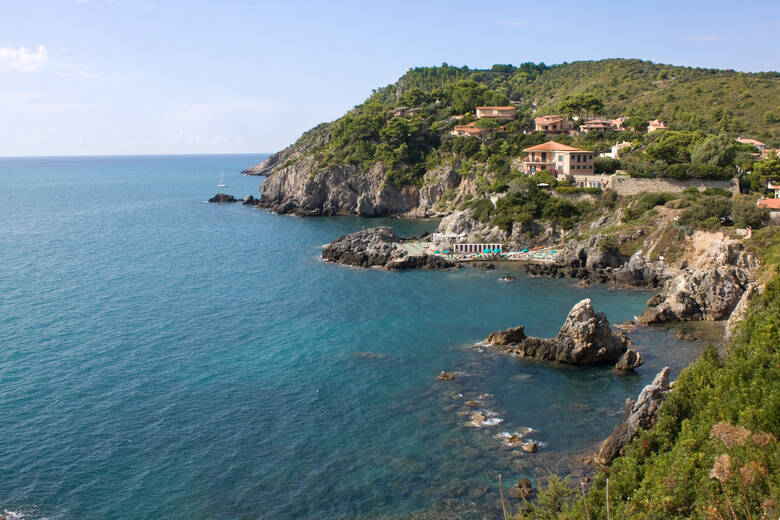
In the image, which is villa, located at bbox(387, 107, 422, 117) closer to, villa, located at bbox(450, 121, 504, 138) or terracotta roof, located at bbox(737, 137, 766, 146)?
villa, located at bbox(450, 121, 504, 138)

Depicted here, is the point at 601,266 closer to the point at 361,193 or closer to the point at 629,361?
the point at 629,361

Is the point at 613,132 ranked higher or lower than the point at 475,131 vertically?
lower

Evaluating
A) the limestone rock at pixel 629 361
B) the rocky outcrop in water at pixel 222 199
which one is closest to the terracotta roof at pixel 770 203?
the limestone rock at pixel 629 361

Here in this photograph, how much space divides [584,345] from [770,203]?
35219mm

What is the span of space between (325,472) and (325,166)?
87849mm

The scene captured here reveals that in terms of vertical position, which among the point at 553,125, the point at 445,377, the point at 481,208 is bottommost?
the point at 445,377

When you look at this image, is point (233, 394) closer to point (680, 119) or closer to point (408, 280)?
point (408, 280)

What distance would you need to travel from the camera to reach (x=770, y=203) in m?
58.3

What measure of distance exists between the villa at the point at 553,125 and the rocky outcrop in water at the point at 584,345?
231 feet

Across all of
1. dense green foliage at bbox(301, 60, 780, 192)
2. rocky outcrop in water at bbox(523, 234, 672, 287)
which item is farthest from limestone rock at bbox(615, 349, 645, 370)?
dense green foliage at bbox(301, 60, 780, 192)

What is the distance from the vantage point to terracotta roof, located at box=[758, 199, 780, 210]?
57656mm

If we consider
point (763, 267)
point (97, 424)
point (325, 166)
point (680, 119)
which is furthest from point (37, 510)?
point (680, 119)

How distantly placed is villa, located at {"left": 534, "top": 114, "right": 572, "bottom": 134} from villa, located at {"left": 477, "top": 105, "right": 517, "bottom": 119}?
1036cm

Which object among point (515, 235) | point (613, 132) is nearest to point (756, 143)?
point (613, 132)
